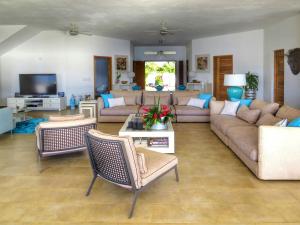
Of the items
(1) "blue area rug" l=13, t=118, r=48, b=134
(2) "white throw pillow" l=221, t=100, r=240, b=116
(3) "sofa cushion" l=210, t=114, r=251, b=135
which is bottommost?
(1) "blue area rug" l=13, t=118, r=48, b=134

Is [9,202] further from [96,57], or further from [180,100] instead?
[96,57]

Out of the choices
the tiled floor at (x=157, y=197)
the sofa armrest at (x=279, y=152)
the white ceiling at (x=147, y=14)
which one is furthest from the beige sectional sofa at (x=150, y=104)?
the sofa armrest at (x=279, y=152)

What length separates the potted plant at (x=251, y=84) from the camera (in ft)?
32.8

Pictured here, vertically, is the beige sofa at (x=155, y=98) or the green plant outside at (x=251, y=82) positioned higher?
the green plant outside at (x=251, y=82)

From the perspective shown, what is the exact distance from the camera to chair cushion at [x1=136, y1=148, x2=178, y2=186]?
9.69ft

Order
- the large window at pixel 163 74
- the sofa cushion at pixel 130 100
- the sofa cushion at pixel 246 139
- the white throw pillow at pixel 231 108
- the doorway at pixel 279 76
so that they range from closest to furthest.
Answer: the sofa cushion at pixel 246 139, the white throw pillow at pixel 231 108, the sofa cushion at pixel 130 100, the doorway at pixel 279 76, the large window at pixel 163 74

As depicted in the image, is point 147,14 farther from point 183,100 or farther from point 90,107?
point 90,107

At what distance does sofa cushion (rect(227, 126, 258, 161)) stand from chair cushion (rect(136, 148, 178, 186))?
1.05 m

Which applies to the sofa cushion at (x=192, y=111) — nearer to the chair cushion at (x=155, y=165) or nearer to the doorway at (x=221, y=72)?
the chair cushion at (x=155, y=165)

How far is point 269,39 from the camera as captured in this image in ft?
31.4

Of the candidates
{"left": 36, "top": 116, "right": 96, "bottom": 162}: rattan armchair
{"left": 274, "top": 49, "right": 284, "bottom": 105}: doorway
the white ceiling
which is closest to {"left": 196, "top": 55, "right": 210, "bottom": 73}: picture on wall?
the white ceiling

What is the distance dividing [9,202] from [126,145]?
1455 millimetres

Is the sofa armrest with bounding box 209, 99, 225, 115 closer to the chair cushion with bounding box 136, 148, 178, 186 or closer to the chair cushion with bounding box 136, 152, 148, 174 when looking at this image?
the chair cushion with bounding box 136, 148, 178, 186

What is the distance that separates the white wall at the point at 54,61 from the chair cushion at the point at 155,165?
835 centimetres
